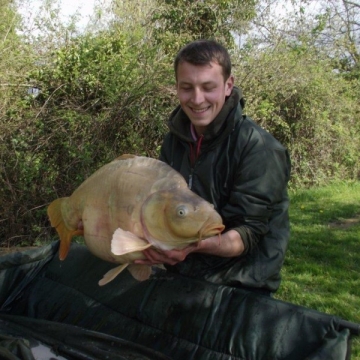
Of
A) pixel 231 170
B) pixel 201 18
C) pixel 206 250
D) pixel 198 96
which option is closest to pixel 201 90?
pixel 198 96

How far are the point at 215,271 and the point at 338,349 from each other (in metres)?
0.56

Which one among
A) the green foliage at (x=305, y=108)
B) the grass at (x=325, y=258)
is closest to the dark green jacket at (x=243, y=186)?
the grass at (x=325, y=258)

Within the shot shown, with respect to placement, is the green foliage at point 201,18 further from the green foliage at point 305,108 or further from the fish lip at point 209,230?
the fish lip at point 209,230

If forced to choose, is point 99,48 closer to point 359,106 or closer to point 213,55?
point 213,55

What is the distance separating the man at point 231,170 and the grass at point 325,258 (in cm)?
102

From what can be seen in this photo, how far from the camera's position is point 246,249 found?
168 centimetres

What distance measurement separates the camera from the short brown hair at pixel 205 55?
169 cm

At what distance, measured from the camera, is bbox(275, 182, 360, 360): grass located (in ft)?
10.2

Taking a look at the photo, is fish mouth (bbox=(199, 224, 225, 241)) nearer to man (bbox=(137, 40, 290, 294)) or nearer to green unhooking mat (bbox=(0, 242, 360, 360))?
man (bbox=(137, 40, 290, 294))

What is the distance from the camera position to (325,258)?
398cm

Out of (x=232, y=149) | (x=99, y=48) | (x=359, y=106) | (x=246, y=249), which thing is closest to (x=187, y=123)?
(x=232, y=149)

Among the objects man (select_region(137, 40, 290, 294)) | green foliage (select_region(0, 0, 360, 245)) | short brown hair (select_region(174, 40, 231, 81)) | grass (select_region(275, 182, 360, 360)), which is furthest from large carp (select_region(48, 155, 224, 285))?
green foliage (select_region(0, 0, 360, 245))

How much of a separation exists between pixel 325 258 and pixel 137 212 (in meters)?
2.93

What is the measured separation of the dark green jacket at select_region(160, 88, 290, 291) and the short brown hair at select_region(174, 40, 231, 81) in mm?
136
